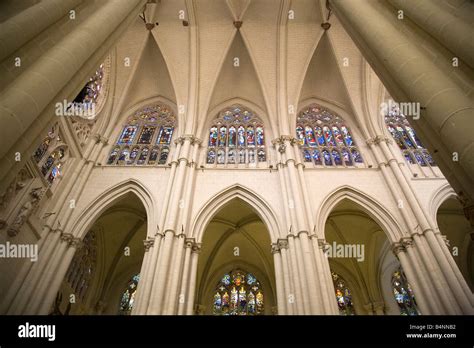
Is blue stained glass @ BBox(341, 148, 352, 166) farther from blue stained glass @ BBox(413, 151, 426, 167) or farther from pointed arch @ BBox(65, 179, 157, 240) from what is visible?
pointed arch @ BBox(65, 179, 157, 240)

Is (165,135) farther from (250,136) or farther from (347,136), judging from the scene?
(347,136)

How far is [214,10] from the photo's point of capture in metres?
14.8

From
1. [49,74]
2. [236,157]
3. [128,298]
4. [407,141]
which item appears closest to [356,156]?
[407,141]

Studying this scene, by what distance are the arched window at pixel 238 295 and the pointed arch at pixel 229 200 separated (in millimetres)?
4932

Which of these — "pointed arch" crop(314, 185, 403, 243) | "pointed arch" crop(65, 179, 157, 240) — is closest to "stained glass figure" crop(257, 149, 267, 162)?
"pointed arch" crop(314, 185, 403, 243)

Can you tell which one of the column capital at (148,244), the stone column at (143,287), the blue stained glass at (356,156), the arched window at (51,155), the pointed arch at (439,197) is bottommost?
the stone column at (143,287)

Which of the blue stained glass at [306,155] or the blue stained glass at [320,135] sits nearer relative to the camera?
the blue stained glass at [306,155]

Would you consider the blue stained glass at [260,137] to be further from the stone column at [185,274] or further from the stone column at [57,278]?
the stone column at [57,278]

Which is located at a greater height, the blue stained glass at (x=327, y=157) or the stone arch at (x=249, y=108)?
the stone arch at (x=249, y=108)

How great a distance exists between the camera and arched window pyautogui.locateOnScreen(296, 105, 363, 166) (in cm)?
1290

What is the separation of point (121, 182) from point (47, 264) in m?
3.63

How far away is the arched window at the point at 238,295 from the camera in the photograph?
13258 mm

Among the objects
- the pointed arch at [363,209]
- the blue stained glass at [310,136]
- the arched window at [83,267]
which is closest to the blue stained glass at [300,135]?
the blue stained glass at [310,136]

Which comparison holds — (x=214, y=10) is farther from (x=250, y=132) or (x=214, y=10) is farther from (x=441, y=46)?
(x=441, y=46)
